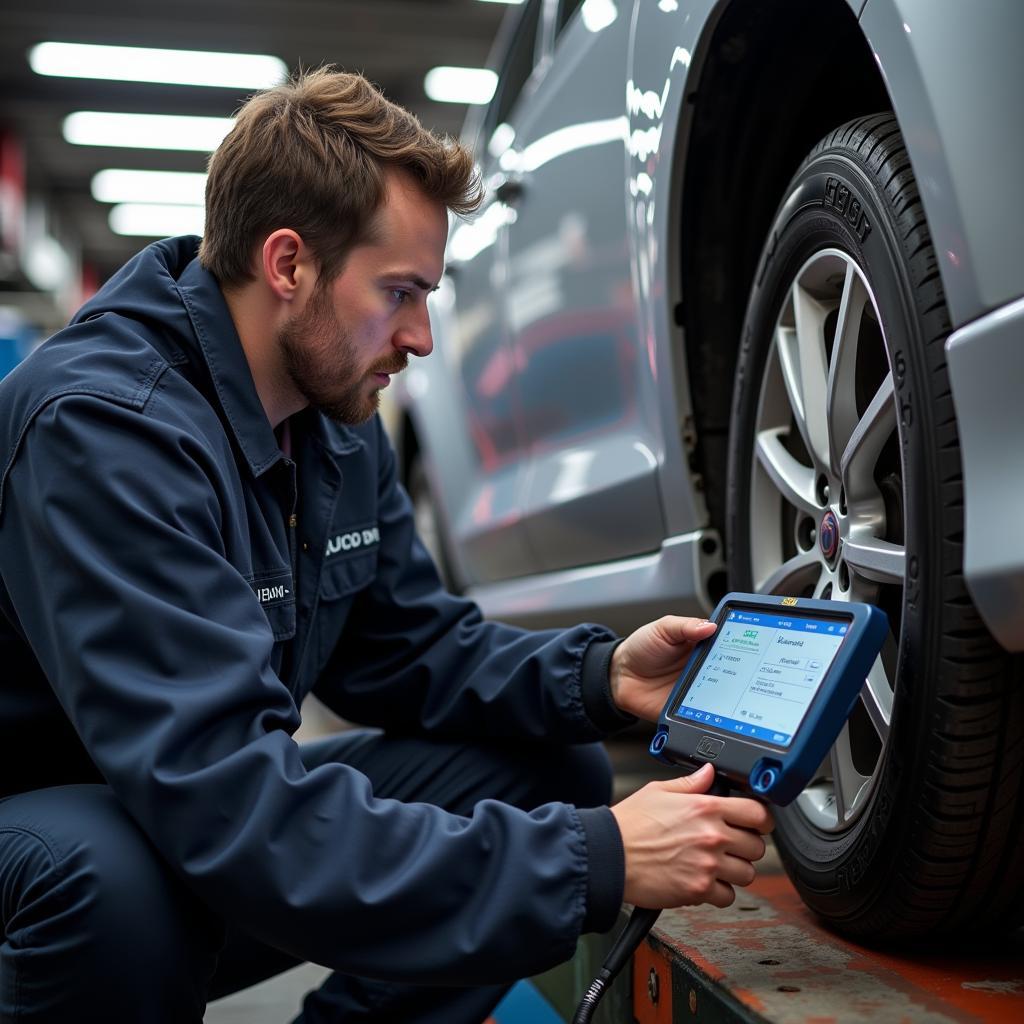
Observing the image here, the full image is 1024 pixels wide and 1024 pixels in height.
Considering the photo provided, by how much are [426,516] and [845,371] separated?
216cm

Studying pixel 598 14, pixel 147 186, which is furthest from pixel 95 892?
pixel 147 186

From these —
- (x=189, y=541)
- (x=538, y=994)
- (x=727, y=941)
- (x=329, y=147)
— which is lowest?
(x=538, y=994)

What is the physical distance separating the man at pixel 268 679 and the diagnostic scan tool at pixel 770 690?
40 millimetres

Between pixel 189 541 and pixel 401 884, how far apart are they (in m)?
0.30

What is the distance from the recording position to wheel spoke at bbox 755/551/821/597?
44.3 inches

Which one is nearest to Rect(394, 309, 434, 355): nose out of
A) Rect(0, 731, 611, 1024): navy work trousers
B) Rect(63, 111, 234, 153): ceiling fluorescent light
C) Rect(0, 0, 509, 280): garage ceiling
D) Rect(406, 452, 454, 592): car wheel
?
Rect(0, 731, 611, 1024): navy work trousers

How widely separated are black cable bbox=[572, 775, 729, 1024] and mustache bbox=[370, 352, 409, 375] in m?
0.53

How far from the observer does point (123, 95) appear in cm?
938

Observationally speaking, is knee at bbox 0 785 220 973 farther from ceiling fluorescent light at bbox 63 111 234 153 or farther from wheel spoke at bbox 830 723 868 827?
ceiling fluorescent light at bbox 63 111 234 153

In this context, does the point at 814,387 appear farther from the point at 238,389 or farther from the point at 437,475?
the point at 437,475

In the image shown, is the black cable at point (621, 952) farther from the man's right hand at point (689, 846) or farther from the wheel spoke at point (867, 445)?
→ the wheel spoke at point (867, 445)

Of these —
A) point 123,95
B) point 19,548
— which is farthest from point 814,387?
point 123,95

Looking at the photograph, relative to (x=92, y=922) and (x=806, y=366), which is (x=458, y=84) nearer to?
(x=806, y=366)

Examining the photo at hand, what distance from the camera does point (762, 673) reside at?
0.95m
